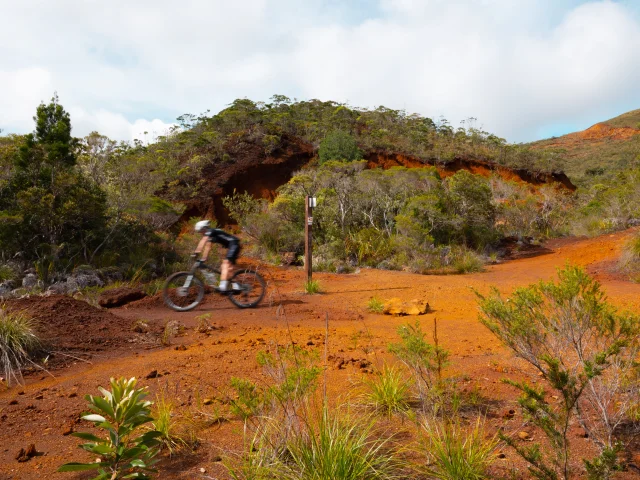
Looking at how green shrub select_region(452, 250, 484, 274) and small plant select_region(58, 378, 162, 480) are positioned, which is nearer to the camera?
small plant select_region(58, 378, 162, 480)

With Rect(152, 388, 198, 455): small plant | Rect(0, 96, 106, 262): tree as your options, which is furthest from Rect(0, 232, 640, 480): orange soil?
Rect(0, 96, 106, 262): tree

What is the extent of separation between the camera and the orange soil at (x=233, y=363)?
10.2ft

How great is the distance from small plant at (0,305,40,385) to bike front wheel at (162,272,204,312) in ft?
9.73

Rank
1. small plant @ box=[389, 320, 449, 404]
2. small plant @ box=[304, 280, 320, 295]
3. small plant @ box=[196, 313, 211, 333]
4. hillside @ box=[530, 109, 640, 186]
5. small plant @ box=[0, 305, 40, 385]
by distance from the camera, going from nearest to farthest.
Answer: small plant @ box=[389, 320, 449, 404] < small plant @ box=[0, 305, 40, 385] < small plant @ box=[196, 313, 211, 333] < small plant @ box=[304, 280, 320, 295] < hillside @ box=[530, 109, 640, 186]

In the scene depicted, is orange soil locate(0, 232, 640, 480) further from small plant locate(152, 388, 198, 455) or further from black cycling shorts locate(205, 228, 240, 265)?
black cycling shorts locate(205, 228, 240, 265)

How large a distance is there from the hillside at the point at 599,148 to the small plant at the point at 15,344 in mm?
34791

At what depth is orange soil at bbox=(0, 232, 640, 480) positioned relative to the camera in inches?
122

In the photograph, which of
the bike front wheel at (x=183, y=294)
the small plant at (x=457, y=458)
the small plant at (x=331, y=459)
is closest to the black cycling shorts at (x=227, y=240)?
the bike front wheel at (x=183, y=294)

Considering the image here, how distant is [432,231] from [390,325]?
407 inches

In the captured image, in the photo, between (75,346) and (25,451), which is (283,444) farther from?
(75,346)

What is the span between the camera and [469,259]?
1430 centimetres

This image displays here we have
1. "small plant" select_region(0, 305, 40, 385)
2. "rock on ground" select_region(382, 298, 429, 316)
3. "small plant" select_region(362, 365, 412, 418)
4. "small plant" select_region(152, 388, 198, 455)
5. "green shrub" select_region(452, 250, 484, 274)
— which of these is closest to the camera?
"small plant" select_region(152, 388, 198, 455)

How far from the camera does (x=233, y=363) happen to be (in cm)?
481

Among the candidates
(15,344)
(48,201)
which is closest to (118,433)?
(15,344)
